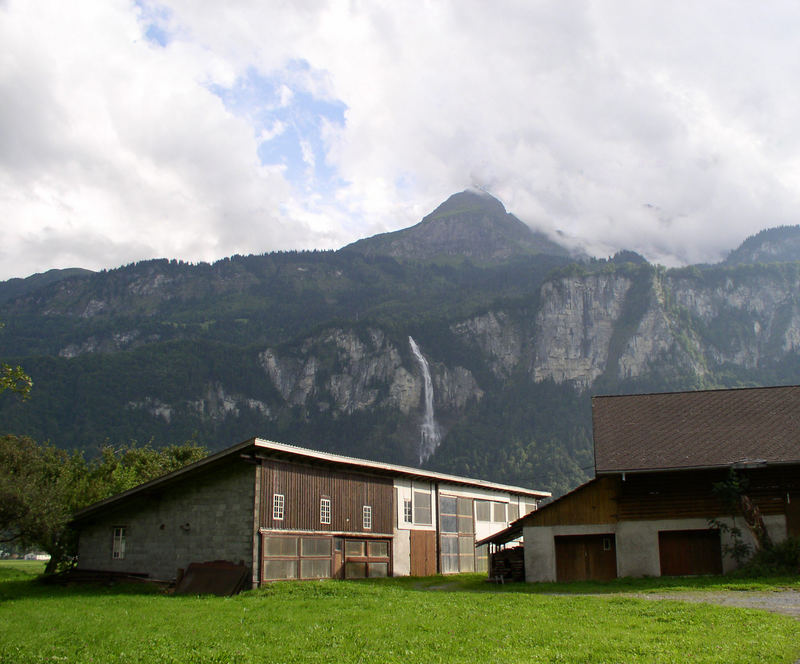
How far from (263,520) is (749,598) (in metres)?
16.3

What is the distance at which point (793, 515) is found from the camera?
92.7 feet

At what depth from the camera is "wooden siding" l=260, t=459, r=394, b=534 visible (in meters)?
29.5

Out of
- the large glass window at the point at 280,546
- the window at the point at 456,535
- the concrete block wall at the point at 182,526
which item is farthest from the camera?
the window at the point at 456,535

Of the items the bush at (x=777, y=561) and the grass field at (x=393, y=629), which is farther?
the bush at (x=777, y=561)

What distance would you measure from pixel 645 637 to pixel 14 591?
2363cm

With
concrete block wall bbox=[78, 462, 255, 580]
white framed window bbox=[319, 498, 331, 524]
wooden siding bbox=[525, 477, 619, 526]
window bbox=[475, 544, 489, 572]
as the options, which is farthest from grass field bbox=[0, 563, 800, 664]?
window bbox=[475, 544, 489, 572]

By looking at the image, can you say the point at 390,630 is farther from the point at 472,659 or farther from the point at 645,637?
the point at 645,637

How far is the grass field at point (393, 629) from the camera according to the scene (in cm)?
1368

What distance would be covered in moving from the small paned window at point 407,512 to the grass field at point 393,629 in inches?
508

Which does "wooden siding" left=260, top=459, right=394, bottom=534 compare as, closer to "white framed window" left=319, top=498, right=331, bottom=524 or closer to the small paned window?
"white framed window" left=319, top=498, right=331, bottom=524

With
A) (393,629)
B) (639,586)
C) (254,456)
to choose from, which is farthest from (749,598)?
(254,456)

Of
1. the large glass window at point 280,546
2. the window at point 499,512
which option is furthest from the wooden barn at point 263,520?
the window at point 499,512

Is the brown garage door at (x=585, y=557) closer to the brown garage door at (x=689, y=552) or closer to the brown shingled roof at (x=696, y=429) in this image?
the brown garage door at (x=689, y=552)

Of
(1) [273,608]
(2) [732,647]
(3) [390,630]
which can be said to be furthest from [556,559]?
(2) [732,647]
